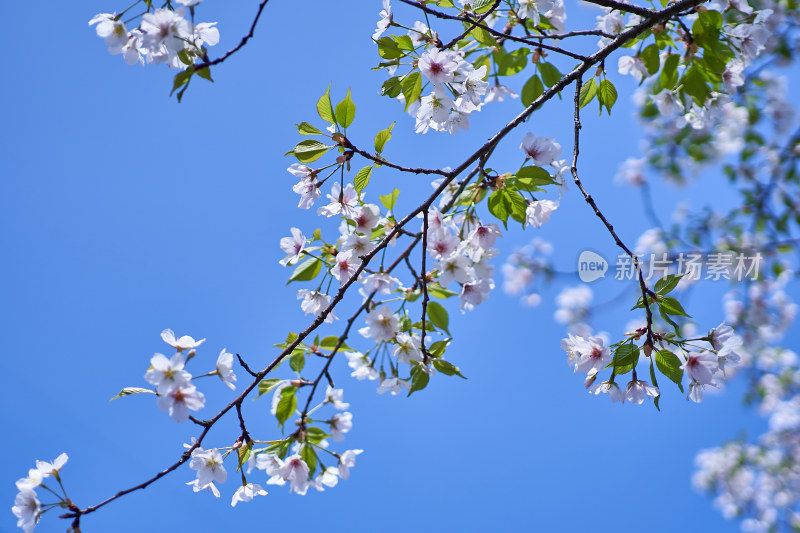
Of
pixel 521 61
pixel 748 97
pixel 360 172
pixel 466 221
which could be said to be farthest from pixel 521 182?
pixel 748 97

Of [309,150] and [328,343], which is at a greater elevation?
[309,150]

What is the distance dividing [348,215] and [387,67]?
42cm

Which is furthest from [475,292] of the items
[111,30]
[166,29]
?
[111,30]

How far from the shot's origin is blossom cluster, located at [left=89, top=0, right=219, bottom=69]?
3.18 ft

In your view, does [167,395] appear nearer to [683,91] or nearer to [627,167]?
[683,91]

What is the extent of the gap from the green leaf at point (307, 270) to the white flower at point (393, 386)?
333mm

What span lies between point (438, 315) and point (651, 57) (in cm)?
85

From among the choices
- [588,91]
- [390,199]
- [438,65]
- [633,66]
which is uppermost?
[633,66]

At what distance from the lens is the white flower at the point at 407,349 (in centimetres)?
126

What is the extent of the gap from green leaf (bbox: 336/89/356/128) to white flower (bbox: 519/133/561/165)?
401 mm

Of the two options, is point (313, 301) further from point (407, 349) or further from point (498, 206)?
point (498, 206)

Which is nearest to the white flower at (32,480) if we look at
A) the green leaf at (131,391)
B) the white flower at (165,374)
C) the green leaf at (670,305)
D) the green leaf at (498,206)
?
the green leaf at (131,391)

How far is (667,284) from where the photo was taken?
3.63 feet

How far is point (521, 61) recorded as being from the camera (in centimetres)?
141
